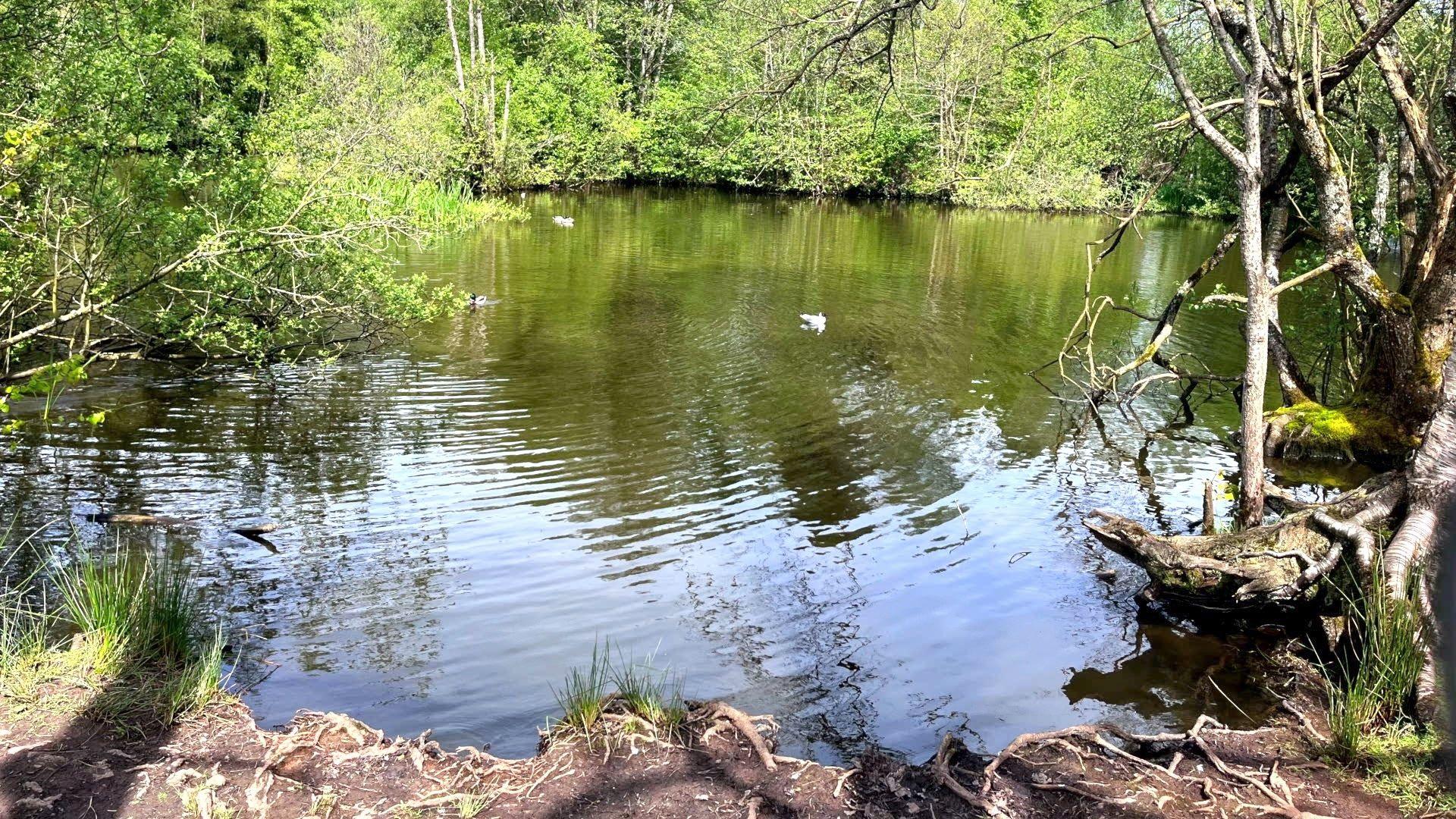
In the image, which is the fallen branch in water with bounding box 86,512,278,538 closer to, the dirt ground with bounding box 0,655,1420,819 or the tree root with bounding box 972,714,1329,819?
the dirt ground with bounding box 0,655,1420,819

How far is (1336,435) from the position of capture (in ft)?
27.3

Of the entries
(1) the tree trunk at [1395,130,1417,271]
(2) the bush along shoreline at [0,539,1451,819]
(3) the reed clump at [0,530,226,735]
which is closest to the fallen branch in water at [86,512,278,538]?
(3) the reed clump at [0,530,226,735]

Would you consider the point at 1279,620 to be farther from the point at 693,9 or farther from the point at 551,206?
the point at 693,9

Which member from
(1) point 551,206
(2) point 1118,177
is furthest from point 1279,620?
(2) point 1118,177

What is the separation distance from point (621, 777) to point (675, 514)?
14.1ft

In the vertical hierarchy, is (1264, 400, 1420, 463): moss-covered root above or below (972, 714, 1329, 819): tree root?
above

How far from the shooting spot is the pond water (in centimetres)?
568

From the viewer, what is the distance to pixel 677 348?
14430mm

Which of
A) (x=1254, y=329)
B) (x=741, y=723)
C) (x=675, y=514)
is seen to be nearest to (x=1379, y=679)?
(x=1254, y=329)

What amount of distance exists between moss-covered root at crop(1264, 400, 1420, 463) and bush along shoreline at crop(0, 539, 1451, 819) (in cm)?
380

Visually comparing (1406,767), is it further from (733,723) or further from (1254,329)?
(1254,329)

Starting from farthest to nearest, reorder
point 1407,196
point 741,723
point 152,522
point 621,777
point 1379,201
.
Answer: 1. point 1379,201
2. point 1407,196
3. point 152,522
4. point 741,723
5. point 621,777

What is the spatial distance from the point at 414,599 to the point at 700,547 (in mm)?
2150

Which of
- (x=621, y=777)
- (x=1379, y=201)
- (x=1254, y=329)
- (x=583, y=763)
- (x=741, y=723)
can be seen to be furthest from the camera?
(x=1379, y=201)
